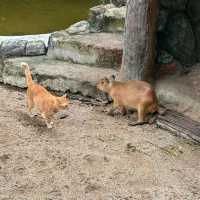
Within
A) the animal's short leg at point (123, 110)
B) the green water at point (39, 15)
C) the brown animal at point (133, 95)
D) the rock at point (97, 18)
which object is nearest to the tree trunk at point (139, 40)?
the brown animal at point (133, 95)

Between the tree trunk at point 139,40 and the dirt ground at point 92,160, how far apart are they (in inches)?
26.2

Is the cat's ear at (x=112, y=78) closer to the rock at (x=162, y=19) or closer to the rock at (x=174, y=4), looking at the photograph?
the rock at (x=162, y=19)

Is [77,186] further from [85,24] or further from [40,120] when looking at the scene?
[85,24]

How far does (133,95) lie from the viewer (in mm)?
7422

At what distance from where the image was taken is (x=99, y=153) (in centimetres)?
662

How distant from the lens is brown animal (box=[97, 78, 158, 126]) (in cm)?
735

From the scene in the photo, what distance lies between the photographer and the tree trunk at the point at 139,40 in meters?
7.49

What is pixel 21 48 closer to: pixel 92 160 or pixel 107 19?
pixel 107 19

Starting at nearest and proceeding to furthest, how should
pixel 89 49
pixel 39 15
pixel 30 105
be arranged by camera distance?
1. pixel 30 105
2. pixel 89 49
3. pixel 39 15

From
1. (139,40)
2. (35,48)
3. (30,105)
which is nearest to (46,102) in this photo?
(30,105)

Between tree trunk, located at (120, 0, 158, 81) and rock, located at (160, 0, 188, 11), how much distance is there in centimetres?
50

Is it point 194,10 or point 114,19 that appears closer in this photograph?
point 194,10

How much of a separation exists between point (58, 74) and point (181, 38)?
65.3 inches

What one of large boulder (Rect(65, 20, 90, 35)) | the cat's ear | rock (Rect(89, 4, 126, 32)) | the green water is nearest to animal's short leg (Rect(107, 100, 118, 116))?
the cat's ear
